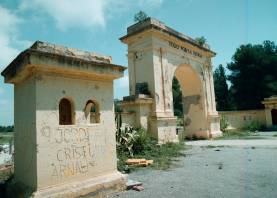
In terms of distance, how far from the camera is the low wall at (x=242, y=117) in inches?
926

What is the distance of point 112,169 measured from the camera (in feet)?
18.5

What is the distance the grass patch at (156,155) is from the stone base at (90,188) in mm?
2108

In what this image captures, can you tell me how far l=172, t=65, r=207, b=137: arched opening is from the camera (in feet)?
57.6

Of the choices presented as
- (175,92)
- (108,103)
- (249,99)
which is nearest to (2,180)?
(108,103)

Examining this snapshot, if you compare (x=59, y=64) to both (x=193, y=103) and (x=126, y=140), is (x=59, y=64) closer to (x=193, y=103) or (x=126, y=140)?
(x=126, y=140)

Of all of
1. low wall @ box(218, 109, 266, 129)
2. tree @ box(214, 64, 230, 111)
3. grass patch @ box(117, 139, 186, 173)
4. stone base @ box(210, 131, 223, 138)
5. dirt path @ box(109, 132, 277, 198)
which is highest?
tree @ box(214, 64, 230, 111)

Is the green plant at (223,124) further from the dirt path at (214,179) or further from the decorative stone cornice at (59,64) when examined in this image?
the decorative stone cornice at (59,64)

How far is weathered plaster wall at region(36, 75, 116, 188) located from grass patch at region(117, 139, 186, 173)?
2.44 meters

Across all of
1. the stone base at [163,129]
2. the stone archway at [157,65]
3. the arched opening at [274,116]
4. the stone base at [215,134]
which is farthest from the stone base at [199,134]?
the arched opening at [274,116]

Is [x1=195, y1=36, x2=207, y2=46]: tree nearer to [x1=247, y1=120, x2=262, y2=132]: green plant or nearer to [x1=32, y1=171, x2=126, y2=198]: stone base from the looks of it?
[x1=247, y1=120, x2=262, y2=132]: green plant

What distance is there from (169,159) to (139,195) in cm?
432

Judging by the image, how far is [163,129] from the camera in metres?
12.7

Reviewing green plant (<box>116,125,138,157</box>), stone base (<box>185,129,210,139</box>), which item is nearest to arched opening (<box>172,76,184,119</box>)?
stone base (<box>185,129,210,139</box>)

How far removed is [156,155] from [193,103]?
29.4 ft
